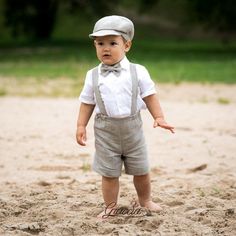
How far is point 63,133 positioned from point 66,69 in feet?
31.1

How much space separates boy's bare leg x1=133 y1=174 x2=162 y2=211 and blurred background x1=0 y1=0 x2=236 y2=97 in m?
7.75

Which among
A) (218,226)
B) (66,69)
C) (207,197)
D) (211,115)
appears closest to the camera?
(218,226)

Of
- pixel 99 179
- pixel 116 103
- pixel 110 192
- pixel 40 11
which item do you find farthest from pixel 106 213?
pixel 40 11

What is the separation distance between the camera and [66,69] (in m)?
17.2

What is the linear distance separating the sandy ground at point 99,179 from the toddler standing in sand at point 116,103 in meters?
0.35

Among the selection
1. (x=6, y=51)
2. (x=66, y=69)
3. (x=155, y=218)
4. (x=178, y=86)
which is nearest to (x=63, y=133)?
(x=155, y=218)

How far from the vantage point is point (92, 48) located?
26.7 m

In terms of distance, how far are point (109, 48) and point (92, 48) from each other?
22.7 meters

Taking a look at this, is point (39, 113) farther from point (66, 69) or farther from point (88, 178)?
point (66, 69)

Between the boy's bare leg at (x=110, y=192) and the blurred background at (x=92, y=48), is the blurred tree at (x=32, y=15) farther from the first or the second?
the boy's bare leg at (x=110, y=192)

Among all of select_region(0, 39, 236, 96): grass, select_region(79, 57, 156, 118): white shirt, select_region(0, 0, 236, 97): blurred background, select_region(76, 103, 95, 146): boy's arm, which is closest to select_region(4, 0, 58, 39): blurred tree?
select_region(0, 0, 236, 97): blurred background

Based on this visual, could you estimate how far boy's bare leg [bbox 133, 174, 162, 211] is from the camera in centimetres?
437

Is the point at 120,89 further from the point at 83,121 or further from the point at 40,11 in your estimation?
the point at 40,11

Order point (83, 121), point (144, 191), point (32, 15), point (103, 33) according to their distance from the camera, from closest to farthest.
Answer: point (103, 33) → point (83, 121) → point (144, 191) → point (32, 15)
